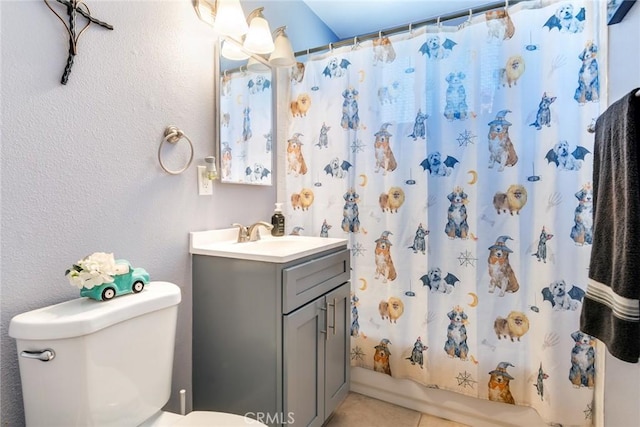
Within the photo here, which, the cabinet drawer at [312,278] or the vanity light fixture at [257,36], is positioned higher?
the vanity light fixture at [257,36]

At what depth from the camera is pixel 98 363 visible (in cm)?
82

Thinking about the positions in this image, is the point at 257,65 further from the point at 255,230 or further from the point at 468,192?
the point at 468,192

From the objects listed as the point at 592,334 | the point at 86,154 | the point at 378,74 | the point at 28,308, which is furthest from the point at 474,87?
the point at 28,308

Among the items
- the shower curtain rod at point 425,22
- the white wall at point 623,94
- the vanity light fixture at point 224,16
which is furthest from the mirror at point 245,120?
the white wall at point 623,94

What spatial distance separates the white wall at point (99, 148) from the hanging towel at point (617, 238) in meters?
1.48

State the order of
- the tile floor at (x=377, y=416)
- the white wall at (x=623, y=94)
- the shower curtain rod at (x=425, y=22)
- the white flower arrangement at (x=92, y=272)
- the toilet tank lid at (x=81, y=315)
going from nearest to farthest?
the toilet tank lid at (x=81, y=315) < the white flower arrangement at (x=92, y=272) < the white wall at (x=623, y=94) < the shower curtain rod at (x=425, y=22) < the tile floor at (x=377, y=416)

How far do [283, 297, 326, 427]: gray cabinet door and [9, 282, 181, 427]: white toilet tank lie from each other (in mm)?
447

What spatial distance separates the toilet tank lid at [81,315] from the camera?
2.53 ft

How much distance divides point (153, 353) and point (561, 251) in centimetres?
163

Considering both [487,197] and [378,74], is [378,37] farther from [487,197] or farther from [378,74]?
[487,197]

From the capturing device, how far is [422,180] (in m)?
1.65

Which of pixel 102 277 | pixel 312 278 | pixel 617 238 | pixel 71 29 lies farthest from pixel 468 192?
pixel 71 29

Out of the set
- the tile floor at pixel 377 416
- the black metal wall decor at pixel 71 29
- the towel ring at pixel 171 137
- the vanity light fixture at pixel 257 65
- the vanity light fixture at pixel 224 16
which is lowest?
the tile floor at pixel 377 416

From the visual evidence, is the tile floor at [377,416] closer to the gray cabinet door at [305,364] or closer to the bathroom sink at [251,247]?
the gray cabinet door at [305,364]
